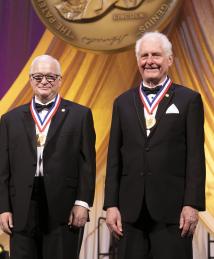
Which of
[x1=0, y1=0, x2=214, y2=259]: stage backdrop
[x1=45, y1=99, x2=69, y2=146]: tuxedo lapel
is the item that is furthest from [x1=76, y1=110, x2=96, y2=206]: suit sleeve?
[x1=0, y1=0, x2=214, y2=259]: stage backdrop

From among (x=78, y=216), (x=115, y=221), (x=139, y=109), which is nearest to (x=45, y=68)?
(x=139, y=109)

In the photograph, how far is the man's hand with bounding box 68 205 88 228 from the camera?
299 centimetres

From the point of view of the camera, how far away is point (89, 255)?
4.80 meters

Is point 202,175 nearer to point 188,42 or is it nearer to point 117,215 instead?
point 117,215

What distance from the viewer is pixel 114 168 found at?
9.01 feet

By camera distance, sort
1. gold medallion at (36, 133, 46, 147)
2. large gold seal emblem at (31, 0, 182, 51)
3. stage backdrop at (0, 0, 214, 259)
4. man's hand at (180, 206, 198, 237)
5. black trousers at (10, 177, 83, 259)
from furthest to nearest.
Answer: large gold seal emblem at (31, 0, 182, 51), stage backdrop at (0, 0, 214, 259), gold medallion at (36, 133, 46, 147), black trousers at (10, 177, 83, 259), man's hand at (180, 206, 198, 237)

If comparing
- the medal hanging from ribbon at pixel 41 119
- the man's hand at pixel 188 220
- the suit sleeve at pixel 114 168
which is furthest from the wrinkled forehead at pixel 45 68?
the man's hand at pixel 188 220

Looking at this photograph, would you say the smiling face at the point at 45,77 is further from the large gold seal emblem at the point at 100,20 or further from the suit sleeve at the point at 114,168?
the large gold seal emblem at the point at 100,20

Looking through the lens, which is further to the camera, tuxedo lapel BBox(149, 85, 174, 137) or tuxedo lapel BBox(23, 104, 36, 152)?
tuxedo lapel BBox(23, 104, 36, 152)

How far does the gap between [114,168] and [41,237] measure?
547 millimetres

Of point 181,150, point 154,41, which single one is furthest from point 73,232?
point 154,41

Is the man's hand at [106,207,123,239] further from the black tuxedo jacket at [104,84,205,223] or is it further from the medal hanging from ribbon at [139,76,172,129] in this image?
the medal hanging from ribbon at [139,76,172,129]

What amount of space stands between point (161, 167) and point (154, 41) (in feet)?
1.88

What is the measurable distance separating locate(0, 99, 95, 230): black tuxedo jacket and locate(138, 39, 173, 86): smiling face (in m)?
0.57
